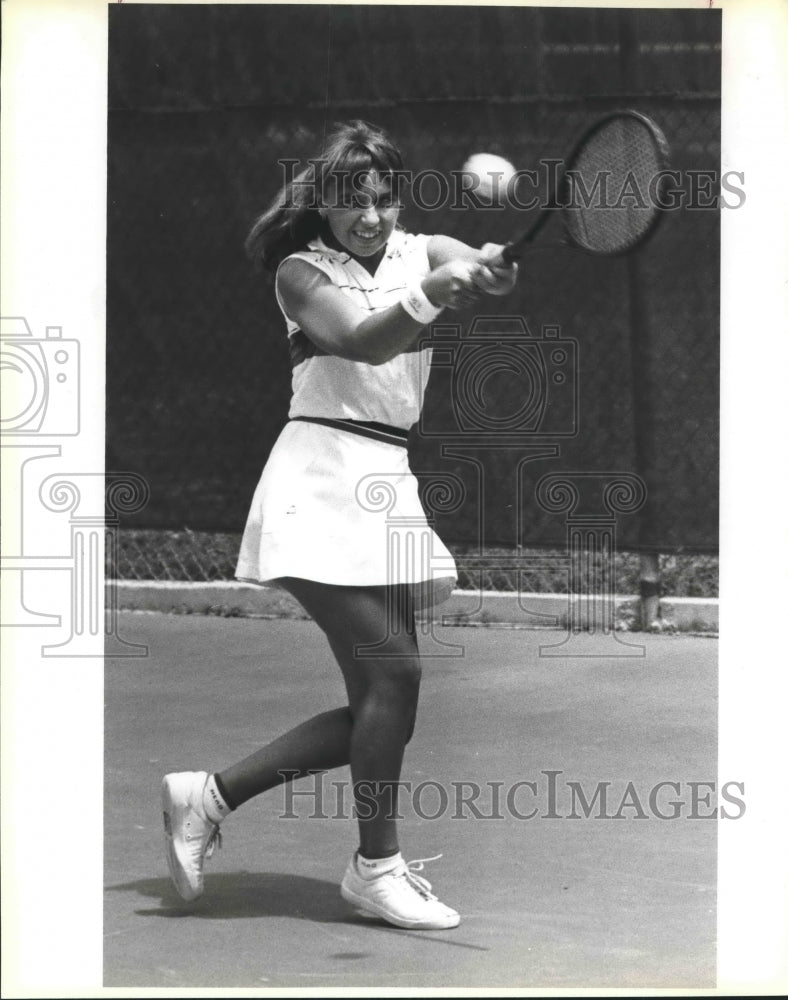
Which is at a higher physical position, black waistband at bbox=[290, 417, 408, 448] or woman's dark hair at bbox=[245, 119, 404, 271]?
woman's dark hair at bbox=[245, 119, 404, 271]

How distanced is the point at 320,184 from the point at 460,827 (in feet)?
5.58

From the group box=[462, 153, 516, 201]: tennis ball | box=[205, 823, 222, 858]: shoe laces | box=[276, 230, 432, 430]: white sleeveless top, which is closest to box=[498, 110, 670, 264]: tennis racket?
box=[276, 230, 432, 430]: white sleeveless top

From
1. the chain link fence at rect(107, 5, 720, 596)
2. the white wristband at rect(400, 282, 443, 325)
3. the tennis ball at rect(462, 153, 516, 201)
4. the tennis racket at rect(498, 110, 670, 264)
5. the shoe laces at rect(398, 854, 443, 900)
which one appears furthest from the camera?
the tennis ball at rect(462, 153, 516, 201)

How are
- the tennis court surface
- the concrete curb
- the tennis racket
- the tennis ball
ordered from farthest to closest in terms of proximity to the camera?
the concrete curb, the tennis ball, the tennis court surface, the tennis racket

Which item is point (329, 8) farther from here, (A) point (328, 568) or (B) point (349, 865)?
(B) point (349, 865)

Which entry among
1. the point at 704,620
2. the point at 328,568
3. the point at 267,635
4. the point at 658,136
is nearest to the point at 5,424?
the point at 328,568

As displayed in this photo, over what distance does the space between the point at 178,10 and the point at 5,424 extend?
1045 mm

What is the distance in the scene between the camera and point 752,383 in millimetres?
3893

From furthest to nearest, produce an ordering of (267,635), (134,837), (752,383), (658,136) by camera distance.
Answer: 1. (267,635)
2. (134,837)
3. (752,383)
4. (658,136)

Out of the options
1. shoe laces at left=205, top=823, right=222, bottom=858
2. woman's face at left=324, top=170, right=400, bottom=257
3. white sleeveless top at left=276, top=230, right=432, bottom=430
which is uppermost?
woman's face at left=324, top=170, right=400, bottom=257

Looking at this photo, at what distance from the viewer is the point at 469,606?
19.2ft

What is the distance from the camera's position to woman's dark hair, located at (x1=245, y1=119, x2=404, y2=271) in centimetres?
Result: 381

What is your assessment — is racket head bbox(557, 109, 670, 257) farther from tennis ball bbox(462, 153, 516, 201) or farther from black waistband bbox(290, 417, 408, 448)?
tennis ball bbox(462, 153, 516, 201)

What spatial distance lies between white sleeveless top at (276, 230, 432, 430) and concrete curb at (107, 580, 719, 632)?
1.89 m
